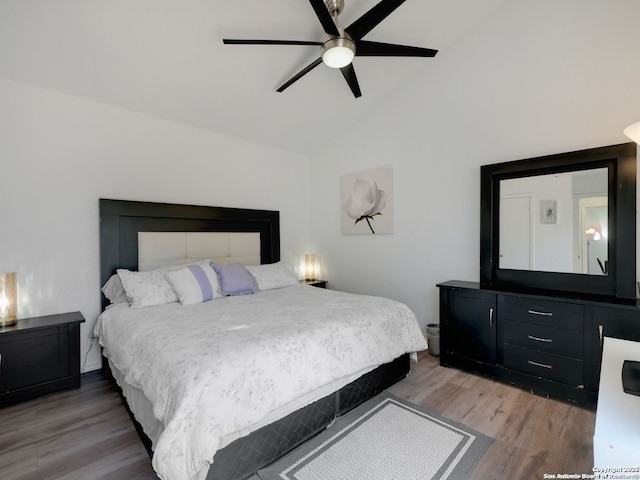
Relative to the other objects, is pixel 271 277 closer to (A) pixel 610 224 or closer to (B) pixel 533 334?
(B) pixel 533 334

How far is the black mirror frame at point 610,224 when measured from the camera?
7.16 feet

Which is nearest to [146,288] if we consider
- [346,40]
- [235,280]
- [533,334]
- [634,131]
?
[235,280]

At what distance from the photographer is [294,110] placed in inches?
140

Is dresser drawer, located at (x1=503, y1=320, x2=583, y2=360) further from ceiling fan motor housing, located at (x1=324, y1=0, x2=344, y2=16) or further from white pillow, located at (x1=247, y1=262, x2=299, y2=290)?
ceiling fan motor housing, located at (x1=324, y1=0, x2=344, y2=16)

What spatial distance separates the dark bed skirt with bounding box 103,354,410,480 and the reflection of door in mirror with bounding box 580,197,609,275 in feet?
5.85

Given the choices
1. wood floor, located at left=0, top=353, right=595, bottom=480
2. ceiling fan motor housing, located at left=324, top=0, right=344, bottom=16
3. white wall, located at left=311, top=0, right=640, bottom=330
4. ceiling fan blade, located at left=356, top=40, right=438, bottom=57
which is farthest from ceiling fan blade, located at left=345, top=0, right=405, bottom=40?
wood floor, located at left=0, top=353, right=595, bottom=480

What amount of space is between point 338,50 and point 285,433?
2317 mm

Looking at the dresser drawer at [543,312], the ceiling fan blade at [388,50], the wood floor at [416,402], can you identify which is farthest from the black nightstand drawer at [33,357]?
the dresser drawer at [543,312]

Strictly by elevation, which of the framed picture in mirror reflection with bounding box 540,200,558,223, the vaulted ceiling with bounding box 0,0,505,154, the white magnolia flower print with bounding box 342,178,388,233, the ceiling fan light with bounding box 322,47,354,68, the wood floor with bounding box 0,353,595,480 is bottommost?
the wood floor with bounding box 0,353,595,480

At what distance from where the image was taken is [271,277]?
11.1 feet

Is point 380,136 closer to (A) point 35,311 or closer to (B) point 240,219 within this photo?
(B) point 240,219

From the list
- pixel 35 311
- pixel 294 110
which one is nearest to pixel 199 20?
pixel 294 110

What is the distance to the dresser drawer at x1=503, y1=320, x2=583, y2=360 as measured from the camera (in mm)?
2199

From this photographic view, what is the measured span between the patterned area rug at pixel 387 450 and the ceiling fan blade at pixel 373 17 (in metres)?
2.50
